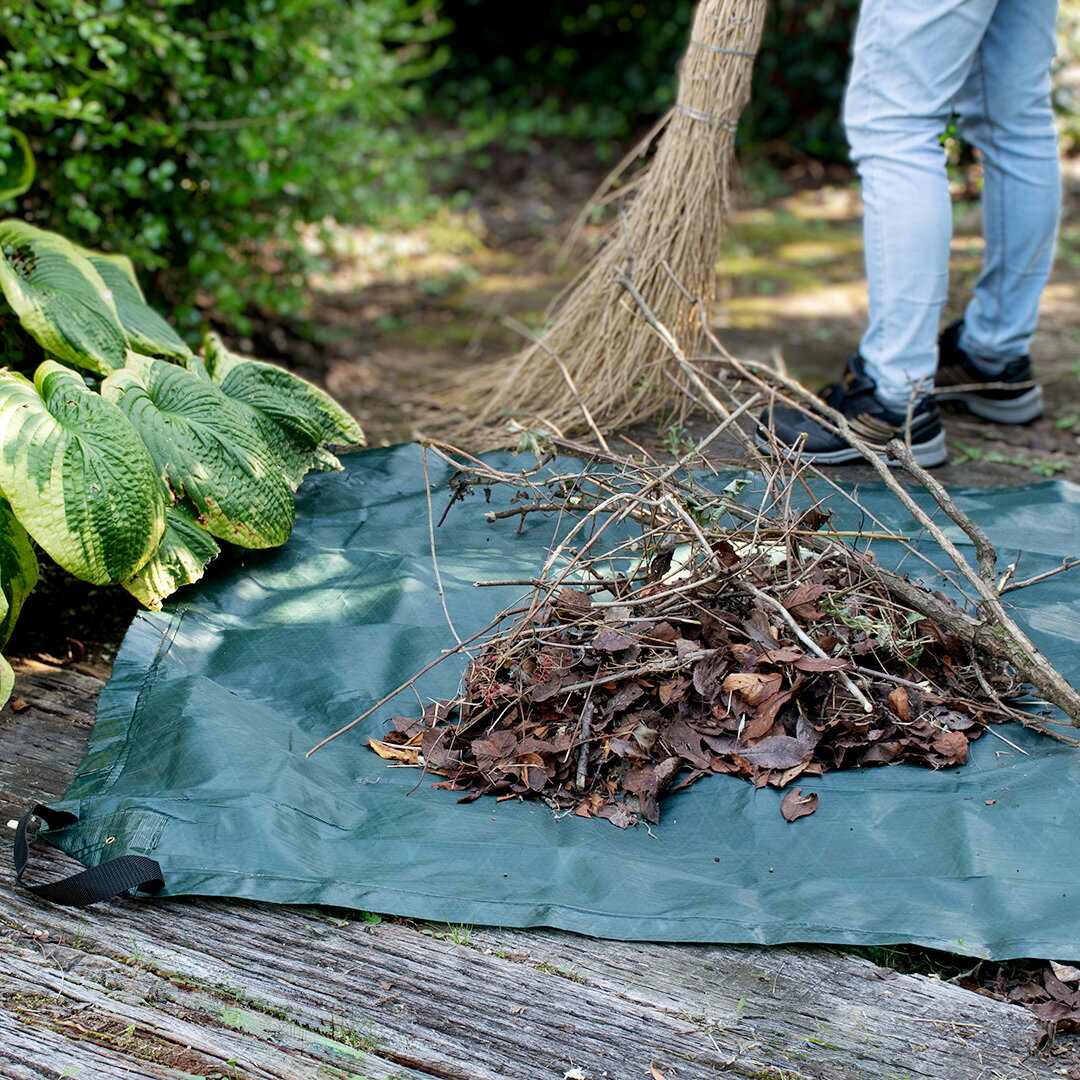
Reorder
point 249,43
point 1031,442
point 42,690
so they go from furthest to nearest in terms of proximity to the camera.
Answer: point 249,43 → point 1031,442 → point 42,690

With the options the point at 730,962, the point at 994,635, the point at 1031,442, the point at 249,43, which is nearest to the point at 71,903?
the point at 730,962

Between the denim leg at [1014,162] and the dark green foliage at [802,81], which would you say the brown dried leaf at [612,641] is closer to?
the denim leg at [1014,162]

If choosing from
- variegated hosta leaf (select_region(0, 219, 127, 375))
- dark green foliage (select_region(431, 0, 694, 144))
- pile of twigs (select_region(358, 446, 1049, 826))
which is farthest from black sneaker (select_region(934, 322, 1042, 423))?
dark green foliage (select_region(431, 0, 694, 144))

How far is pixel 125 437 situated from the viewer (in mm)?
2006

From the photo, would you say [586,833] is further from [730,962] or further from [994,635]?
[994,635]

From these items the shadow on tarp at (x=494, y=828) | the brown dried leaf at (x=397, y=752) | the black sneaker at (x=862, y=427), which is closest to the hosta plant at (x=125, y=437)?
the shadow on tarp at (x=494, y=828)

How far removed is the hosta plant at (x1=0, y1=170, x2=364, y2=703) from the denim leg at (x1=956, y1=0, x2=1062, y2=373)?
71.0 inches

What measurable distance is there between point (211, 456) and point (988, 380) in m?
2.21

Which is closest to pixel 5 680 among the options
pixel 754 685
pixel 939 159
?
pixel 754 685

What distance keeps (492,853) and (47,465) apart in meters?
1.02

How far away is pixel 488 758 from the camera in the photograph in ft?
5.84

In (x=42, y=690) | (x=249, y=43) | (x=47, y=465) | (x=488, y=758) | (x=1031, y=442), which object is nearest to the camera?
(x=488, y=758)

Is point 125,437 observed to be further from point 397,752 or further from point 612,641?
point 612,641

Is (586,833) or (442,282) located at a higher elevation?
(442,282)
